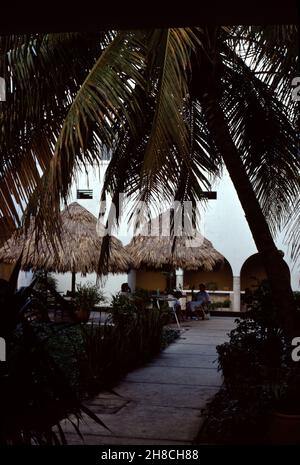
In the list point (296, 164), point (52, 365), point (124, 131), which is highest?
point (124, 131)

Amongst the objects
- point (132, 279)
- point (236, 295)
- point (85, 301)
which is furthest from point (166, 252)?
point (132, 279)

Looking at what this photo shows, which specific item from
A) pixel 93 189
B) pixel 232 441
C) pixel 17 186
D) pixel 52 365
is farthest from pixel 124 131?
pixel 93 189

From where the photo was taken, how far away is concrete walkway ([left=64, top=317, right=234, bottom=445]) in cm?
434

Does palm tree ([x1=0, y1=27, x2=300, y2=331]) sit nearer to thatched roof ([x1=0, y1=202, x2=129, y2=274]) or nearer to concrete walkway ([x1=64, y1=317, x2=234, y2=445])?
concrete walkway ([x1=64, y1=317, x2=234, y2=445])

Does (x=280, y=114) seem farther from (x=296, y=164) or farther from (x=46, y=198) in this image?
(x=46, y=198)

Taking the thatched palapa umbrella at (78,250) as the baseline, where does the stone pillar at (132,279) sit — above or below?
below

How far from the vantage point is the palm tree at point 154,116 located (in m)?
3.79

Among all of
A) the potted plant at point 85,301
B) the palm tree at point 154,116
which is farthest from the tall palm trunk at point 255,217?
the potted plant at point 85,301

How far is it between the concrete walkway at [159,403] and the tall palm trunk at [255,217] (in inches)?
53.3

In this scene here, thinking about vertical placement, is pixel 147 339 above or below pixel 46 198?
below

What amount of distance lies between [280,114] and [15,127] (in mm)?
3005

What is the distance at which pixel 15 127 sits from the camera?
15.2ft

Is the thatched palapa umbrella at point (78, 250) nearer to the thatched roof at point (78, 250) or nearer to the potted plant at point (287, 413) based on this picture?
the thatched roof at point (78, 250)

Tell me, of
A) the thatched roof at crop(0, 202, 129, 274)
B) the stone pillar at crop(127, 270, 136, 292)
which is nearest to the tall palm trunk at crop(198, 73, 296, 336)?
the thatched roof at crop(0, 202, 129, 274)
